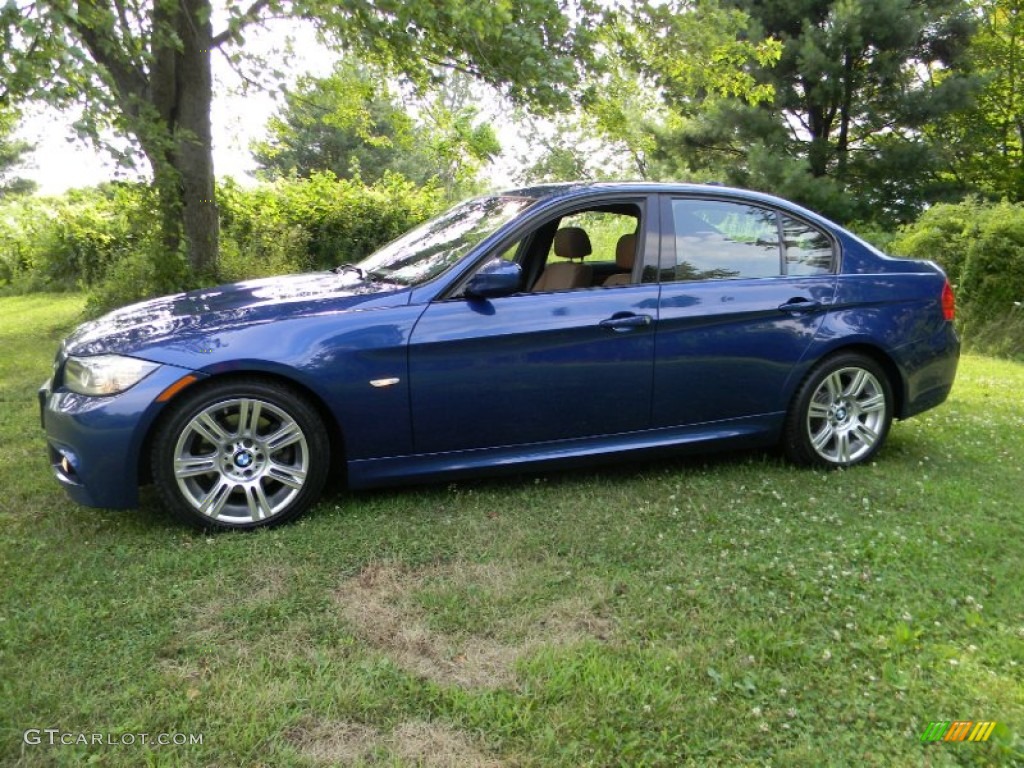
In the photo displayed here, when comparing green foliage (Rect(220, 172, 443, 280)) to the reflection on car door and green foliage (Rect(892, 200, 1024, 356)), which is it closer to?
green foliage (Rect(892, 200, 1024, 356))

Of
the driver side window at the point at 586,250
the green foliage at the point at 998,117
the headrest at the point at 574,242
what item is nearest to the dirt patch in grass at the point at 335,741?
the driver side window at the point at 586,250

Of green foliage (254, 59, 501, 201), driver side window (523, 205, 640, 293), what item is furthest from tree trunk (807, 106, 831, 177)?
driver side window (523, 205, 640, 293)

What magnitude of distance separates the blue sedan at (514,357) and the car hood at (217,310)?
0.7 inches

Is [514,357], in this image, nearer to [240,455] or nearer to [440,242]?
[440,242]

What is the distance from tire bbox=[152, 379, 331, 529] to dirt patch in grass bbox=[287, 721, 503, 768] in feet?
4.85

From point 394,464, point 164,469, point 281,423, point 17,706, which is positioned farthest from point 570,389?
point 17,706

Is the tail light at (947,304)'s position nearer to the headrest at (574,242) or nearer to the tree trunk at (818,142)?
the headrest at (574,242)

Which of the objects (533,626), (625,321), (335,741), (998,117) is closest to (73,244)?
(625,321)

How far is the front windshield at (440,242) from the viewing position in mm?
3904

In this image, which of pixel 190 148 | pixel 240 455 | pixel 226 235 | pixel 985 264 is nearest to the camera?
pixel 240 455

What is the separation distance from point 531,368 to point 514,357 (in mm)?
103

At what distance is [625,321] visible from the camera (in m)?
3.85

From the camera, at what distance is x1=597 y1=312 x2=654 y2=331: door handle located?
3.84 m

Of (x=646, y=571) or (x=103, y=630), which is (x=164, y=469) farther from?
(x=646, y=571)
